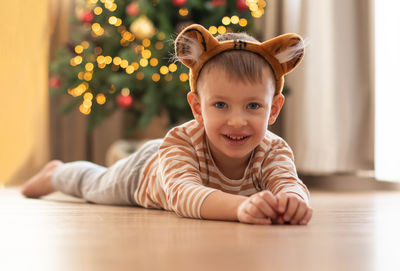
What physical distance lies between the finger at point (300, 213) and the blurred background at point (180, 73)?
1.33 metres

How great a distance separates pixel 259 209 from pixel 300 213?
0.09m

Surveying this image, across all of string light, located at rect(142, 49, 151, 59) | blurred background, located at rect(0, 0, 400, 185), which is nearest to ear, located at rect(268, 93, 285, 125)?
blurred background, located at rect(0, 0, 400, 185)

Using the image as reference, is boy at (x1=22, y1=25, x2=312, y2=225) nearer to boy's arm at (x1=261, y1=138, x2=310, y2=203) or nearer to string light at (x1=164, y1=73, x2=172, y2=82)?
boy's arm at (x1=261, y1=138, x2=310, y2=203)

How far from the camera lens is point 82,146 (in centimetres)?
368

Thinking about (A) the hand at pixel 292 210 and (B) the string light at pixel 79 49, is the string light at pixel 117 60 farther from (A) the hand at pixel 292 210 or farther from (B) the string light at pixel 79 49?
→ (A) the hand at pixel 292 210

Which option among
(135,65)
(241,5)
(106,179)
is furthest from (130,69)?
(106,179)

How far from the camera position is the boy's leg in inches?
63.7

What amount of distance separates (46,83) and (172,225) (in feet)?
8.47

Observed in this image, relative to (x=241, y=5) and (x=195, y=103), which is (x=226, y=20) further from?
(x=195, y=103)

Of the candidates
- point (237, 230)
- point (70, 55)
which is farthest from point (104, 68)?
point (237, 230)

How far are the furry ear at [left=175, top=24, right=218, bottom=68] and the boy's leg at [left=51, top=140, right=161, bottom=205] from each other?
0.43 meters

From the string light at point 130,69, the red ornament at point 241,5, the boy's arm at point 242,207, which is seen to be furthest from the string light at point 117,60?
the boy's arm at point 242,207

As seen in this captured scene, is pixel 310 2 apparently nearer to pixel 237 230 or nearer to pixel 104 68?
pixel 104 68
